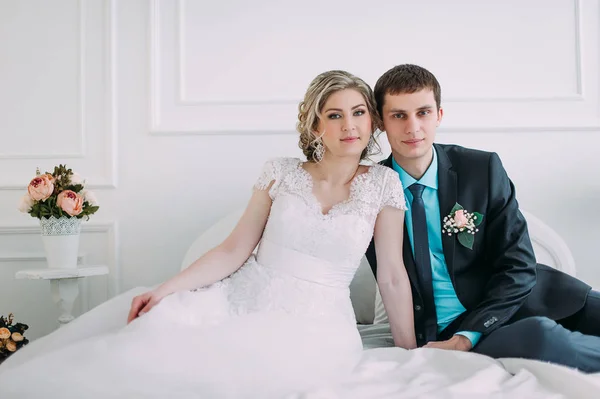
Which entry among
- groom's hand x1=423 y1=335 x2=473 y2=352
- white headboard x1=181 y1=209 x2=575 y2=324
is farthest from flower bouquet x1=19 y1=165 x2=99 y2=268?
groom's hand x1=423 y1=335 x2=473 y2=352

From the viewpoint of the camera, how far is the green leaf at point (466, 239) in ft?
7.22

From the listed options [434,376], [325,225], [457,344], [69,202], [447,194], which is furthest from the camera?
[69,202]

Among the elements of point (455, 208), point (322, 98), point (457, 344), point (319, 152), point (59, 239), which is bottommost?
point (457, 344)

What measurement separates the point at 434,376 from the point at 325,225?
714 mm

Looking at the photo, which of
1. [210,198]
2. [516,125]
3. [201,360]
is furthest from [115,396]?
[516,125]

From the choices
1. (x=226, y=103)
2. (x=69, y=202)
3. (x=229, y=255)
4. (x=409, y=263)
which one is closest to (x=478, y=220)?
(x=409, y=263)

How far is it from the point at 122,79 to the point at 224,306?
70.0 inches

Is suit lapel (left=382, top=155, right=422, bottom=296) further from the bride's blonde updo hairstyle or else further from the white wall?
the white wall

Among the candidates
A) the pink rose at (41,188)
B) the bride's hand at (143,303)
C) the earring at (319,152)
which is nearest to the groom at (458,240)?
the earring at (319,152)

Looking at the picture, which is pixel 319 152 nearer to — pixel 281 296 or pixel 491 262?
pixel 281 296

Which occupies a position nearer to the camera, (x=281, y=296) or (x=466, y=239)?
(x=281, y=296)

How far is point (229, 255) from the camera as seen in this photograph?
2207mm

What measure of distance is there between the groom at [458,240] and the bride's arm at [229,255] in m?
0.46

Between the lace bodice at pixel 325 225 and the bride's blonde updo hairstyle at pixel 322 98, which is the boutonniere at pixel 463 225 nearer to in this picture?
the lace bodice at pixel 325 225
